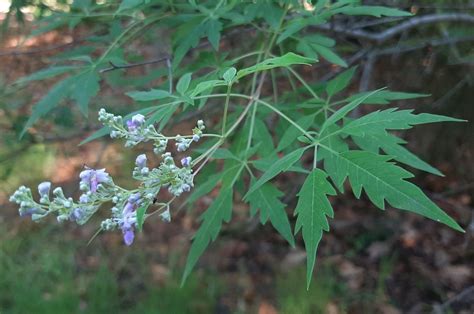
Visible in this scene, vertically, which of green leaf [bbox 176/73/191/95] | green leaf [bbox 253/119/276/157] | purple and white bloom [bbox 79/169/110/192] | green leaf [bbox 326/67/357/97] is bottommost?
green leaf [bbox 253/119/276/157]

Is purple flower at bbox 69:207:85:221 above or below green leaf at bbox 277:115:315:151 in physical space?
above

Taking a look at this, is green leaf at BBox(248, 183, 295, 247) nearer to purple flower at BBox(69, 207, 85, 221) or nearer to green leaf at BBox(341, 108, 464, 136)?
green leaf at BBox(341, 108, 464, 136)

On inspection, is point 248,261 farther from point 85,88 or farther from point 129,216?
point 129,216

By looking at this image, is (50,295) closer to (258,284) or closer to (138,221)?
(258,284)

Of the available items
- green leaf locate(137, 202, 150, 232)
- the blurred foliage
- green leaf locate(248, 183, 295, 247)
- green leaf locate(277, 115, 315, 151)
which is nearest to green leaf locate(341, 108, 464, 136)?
green leaf locate(277, 115, 315, 151)

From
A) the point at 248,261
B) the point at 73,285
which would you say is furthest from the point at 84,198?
the point at 248,261
